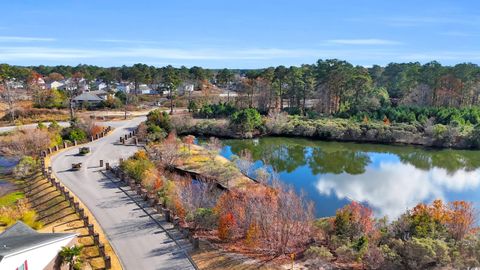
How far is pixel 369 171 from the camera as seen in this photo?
40656mm

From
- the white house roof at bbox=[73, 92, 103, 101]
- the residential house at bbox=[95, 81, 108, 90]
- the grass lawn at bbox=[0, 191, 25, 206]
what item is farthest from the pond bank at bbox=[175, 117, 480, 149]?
the residential house at bbox=[95, 81, 108, 90]

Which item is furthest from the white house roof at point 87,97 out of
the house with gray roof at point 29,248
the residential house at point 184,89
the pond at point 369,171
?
the house with gray roof at point 29,248

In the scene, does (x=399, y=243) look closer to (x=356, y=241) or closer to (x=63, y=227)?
(x=356, y=241)

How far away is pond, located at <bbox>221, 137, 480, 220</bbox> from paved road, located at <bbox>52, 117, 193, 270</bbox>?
39.9 ft

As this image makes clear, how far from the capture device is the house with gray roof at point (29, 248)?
1544 centimetres

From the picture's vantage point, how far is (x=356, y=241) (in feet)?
64.0

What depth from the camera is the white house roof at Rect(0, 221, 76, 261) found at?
1566 cm

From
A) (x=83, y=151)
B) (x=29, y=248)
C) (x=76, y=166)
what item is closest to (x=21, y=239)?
(x=29, y=248)

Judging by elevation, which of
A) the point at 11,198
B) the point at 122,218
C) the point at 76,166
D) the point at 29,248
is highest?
the point at 29,248

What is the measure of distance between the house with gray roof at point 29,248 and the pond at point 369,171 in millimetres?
17295

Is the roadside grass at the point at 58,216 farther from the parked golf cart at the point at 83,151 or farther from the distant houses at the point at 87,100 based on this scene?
the distant houses at the point at 87,100

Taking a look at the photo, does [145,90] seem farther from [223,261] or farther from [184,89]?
[223,261]

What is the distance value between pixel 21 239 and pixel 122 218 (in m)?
7.08

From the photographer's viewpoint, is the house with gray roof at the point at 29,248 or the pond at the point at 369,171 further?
the pond at the point at 369,171
